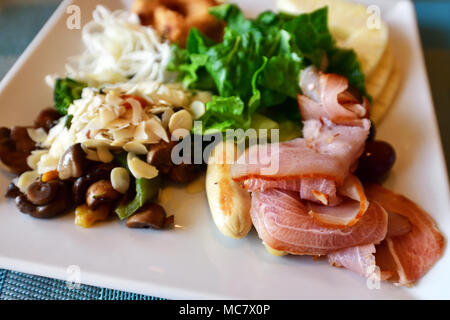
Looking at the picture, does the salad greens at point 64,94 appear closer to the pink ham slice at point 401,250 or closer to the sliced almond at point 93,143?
the sliced almond at point 93,143

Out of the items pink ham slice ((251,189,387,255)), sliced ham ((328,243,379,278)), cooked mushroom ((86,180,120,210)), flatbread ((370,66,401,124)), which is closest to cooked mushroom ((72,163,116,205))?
cooked mushroom ((86,180,120,210))

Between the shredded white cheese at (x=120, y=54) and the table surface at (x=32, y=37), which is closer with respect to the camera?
the table surface at (x=32, y=37)

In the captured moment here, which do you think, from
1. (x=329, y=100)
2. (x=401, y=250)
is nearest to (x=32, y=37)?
(x=329, y=100)

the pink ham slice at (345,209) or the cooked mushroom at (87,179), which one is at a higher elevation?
the pink ham slice at (345,209)

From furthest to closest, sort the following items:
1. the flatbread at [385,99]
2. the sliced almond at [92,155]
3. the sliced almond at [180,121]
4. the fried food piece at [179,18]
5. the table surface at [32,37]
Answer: the fried food piece at [179,18] → the flatbread at [385,99] → the sliced almond at [180,121] → the sliced almond at [92,155] → the table surface at [32,37]

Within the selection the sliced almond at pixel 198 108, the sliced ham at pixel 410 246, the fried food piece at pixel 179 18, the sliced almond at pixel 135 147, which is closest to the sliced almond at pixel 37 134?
the sliced almond at pixel 135 147

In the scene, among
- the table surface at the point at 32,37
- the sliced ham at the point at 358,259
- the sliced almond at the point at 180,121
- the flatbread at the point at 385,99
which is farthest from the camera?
the flatbread at the point at 385,99
